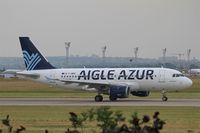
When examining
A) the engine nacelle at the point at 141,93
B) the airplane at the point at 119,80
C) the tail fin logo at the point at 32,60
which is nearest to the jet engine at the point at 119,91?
the airplane at the point at 119,80

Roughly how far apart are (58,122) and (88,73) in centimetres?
2971

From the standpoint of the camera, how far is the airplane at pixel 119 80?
57.3 metres

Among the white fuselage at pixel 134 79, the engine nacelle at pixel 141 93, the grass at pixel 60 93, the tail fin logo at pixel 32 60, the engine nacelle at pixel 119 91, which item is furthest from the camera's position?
the grass at pixel 60 93

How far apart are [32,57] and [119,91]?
37.9 ft

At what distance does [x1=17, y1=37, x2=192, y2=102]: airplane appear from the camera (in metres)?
57.3

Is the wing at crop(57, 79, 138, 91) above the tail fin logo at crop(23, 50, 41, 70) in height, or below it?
below

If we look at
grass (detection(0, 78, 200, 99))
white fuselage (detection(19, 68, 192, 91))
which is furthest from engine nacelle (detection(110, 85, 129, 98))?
grass (detection(0, 78, 200, 99))

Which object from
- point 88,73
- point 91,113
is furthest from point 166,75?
point 91,113

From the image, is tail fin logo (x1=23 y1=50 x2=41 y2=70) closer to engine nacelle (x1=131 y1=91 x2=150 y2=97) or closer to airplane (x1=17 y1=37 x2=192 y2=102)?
airplane (x1=17 y1=37 x2=192 y2=102)

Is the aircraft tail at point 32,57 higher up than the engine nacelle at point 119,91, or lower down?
higher up

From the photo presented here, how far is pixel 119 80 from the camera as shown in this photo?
192 feet

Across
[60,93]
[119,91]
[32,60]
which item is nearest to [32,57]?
[32,60]

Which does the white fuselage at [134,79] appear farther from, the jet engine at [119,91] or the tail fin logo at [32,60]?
the tail fin logo at [32,60]

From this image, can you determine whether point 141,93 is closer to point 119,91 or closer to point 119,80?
point 119,80
